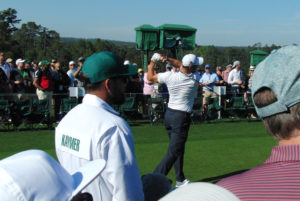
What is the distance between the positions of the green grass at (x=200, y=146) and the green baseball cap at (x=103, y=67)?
A: 4733 millimetres

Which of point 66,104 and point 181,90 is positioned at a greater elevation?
point 181,90

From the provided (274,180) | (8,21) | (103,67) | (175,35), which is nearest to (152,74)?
(103,67)

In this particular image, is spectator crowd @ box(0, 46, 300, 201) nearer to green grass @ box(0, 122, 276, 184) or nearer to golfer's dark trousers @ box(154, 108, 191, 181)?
golfer's dark trousers @ box(154, 108, 191, 181)

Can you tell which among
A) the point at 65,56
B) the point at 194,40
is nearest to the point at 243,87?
the point at 194,40

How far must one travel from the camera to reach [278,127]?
1.77 m

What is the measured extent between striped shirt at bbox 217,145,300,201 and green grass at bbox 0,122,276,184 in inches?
226

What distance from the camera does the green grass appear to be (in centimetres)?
825

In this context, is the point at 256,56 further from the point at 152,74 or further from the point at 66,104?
the point at 152,74

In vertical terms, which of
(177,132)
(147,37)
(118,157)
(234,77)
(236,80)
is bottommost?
A: (177,132)

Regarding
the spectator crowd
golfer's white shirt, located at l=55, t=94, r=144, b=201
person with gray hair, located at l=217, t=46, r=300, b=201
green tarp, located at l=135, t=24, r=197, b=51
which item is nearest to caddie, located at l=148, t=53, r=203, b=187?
the spectator crowd

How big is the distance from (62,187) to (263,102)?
90cm

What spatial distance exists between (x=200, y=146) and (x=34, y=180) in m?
9.06

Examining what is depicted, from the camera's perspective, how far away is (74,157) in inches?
109

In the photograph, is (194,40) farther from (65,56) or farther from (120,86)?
(120,86)
